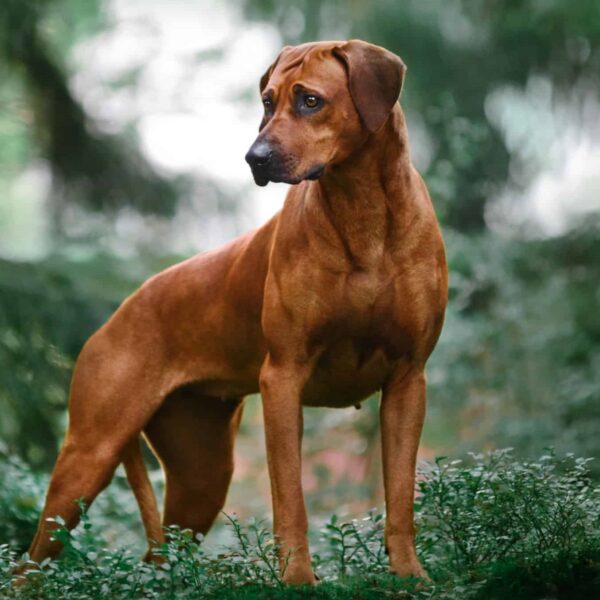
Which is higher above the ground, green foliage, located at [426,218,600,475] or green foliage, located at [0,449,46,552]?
green foliage, located at [426,218,600,475]

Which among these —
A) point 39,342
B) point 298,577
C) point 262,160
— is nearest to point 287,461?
point 298,577

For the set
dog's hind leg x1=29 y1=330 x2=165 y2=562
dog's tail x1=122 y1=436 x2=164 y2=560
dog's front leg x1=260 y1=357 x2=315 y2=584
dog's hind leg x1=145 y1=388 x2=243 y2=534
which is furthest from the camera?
dog's hind leg x1=145 y1=388 x2=243 y2=534

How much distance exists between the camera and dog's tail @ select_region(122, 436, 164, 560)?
18.0ft

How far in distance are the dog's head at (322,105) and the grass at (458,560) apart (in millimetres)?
1345

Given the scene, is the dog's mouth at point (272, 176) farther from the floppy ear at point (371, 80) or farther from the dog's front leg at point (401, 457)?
the dog's front leg at point (401, 457)

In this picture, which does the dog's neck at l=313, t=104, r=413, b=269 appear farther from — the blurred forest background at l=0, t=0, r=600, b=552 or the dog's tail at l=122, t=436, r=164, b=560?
the blurred forest background at l=0, t=0, r=600, b=552

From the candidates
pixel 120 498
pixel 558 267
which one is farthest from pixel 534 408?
pixel 120 498

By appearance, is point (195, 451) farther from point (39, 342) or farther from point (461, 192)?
point (461, 192)

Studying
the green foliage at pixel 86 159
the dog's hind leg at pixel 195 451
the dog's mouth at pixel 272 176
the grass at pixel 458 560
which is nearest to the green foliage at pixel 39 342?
the green foliage at pixel 86 159

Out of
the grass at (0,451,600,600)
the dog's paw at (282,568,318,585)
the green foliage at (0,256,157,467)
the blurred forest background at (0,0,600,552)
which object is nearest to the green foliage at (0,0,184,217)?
the blurred forest background at (0,0,600,552)

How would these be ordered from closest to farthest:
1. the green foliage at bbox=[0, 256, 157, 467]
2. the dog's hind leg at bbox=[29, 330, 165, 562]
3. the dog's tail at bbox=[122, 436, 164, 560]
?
the dog's hind leg at bbox=[29, 330, 165, 562], the dog's tail at bbox=[122, 436, 164, 560], the green foliage at bbox=[0, 256, 157, 467]

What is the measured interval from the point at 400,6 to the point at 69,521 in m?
5.89

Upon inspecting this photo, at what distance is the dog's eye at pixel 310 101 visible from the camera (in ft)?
13.7

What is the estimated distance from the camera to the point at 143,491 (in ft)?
18.2
